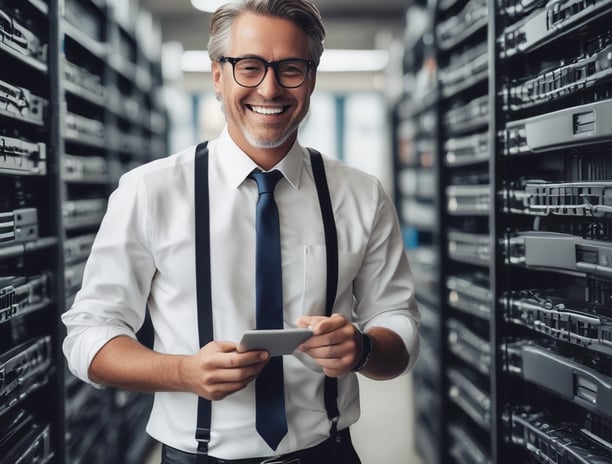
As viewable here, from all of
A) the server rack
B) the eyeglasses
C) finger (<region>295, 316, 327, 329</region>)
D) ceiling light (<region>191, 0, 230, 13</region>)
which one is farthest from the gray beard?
ceiling light (<region>191, 0, 230, 13</region>)

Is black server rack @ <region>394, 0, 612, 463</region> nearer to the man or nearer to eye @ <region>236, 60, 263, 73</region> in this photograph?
the man

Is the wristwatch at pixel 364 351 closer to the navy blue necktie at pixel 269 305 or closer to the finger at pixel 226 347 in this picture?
the navy blue necktie at pixel 269 305


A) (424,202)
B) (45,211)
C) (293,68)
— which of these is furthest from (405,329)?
(424,202)

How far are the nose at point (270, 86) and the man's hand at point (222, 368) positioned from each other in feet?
1.88

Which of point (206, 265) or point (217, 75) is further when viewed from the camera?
point (217, 75)

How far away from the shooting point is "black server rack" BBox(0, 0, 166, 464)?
186 cm

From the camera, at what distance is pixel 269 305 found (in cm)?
149

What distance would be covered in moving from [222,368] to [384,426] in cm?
353

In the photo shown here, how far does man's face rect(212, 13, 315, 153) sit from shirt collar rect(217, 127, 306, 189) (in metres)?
0.05

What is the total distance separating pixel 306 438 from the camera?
149 cm

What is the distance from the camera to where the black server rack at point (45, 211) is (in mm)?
1861

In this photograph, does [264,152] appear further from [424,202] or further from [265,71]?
[424,202]

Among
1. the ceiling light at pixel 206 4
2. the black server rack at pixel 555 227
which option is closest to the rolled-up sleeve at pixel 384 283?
the black server rack at pixel 555 227

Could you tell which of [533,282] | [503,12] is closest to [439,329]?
[533,282]
